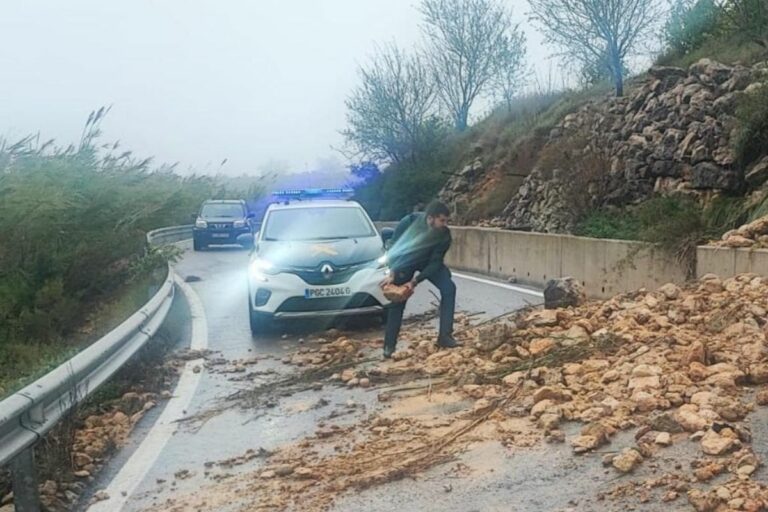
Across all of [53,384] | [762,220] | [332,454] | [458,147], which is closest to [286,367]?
[332,454]

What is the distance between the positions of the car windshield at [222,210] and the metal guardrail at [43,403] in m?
24.5

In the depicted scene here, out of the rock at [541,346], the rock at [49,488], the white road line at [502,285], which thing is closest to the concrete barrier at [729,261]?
the white road line at [502,285]

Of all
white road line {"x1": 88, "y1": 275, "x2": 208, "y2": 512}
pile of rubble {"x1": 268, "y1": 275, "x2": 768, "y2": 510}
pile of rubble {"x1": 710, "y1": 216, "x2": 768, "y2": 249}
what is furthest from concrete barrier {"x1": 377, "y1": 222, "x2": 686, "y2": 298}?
white road line {"x1": 88, "y1": 275, "x2": 208, "y2": 512}

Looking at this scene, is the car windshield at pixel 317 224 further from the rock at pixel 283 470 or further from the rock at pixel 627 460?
the rock at pixel 627 460

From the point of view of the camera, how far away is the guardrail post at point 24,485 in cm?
421

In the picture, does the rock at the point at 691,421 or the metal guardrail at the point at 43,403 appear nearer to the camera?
the metal guardrail at the point at 43,403

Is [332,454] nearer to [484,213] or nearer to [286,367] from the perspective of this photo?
[286,367]

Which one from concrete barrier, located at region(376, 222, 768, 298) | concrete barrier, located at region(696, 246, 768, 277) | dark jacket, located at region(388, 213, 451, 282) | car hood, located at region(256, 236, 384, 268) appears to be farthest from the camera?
car hood, located at region(256, 236, 384, 268)

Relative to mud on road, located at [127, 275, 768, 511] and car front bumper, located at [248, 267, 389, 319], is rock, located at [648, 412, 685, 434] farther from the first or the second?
car front bumper, located at [248, 267, 389, 319]

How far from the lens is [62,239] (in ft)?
46.6

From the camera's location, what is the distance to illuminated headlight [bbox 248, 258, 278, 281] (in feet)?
33.0

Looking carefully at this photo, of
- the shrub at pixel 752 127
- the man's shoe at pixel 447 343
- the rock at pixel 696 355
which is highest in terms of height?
the shrub at pixel 752 127

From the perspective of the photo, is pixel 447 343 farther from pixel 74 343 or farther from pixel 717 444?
pixel 74 343

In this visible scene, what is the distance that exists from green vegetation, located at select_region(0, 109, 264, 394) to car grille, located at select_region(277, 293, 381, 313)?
2793 millimetres
